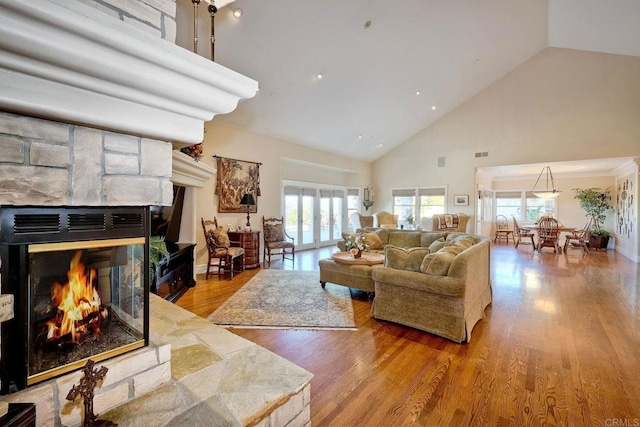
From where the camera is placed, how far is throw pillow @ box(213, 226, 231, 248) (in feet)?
17.0

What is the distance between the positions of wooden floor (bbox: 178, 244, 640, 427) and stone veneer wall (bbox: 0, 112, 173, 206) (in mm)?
1705

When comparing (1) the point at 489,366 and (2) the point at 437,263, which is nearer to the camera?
(1) the point at 489,366

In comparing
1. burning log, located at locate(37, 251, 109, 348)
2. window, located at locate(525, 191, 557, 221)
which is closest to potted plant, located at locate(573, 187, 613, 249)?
window, located at locate(525, 191, 557, 221)

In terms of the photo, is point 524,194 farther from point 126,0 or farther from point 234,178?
point 126,0

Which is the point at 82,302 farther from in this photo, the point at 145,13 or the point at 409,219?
the point at 409,219

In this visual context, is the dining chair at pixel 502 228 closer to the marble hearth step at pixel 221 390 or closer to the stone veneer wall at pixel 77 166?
the marble hearth step at pixel 221 390

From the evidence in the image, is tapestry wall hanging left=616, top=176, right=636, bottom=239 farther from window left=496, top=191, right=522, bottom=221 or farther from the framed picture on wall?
the framed picture on wall

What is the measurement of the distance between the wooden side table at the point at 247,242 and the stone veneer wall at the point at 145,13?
474cm

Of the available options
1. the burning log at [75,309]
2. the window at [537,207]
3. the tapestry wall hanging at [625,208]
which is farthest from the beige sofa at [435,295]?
the window at [537,207]

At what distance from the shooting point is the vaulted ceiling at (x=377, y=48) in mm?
3992

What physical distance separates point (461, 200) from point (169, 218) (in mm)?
8004

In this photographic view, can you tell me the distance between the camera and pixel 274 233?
660 centimetres

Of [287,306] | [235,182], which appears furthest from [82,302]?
→ [235,182]
